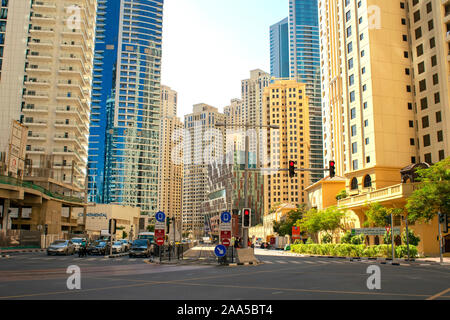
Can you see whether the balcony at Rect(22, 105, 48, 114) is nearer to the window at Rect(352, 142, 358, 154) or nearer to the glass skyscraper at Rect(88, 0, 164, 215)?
the window at Rect(352, 142, 358, 154)

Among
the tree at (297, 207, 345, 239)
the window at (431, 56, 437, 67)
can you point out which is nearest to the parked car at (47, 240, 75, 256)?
the tree at (297, 207, 345, 239)

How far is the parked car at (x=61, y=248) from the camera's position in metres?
38.9

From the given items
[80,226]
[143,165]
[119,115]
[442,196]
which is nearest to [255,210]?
[143,165]

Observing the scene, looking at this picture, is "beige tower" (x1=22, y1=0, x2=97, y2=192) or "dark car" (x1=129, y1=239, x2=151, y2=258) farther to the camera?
"beige tower" (x1=22, y1=0, x2=97, y2=192)

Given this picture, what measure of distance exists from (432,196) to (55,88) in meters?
Result: 80.8

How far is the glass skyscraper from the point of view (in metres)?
162

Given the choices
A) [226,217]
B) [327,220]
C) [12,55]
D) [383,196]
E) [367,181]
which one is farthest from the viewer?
[12,55]

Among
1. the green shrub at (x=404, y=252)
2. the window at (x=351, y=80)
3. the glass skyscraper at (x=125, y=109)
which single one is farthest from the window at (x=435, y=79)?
the glass skyscraper at (x=125, y=109)

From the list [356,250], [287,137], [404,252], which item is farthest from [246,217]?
[287,137]

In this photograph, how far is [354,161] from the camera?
6041cm

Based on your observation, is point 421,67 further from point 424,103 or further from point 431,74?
point 424,103

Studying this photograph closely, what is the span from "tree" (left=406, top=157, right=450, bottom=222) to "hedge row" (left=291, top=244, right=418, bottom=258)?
11.0 ft

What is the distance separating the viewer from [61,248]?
39.2 m

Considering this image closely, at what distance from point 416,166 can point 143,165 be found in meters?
129
